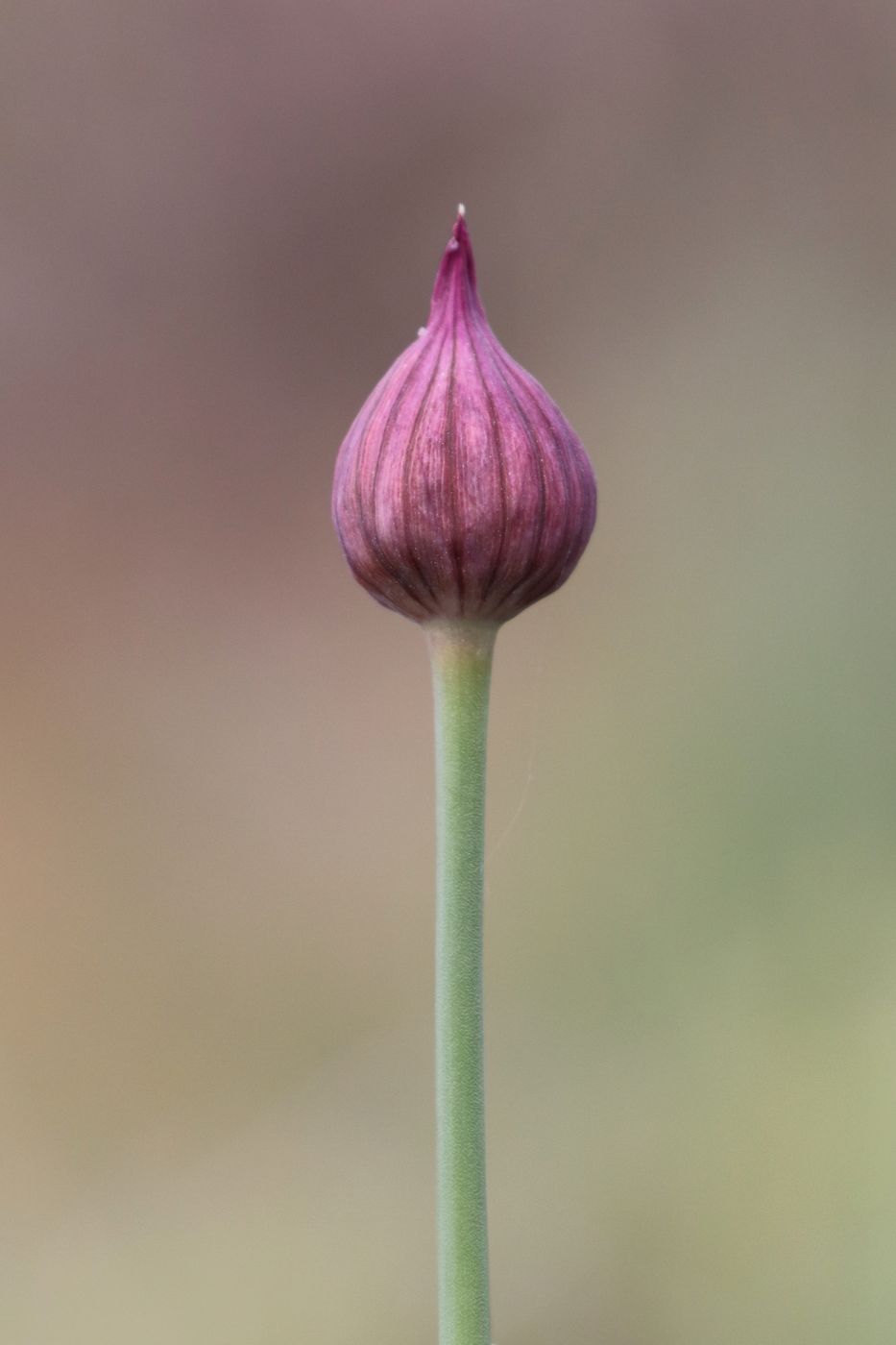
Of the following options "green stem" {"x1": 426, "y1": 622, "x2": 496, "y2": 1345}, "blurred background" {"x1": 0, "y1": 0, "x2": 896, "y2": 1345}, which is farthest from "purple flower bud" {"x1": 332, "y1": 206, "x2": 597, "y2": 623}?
"blurred background" {"x1": 0, "y1": 0, "x2": 896, "y2": 1345}

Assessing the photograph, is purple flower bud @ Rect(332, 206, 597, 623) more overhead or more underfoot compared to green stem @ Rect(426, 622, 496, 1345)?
more overhead

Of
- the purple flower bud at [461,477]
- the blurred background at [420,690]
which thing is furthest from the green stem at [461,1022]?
the blurred background at [420,690]

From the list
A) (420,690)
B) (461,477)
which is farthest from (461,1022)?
(420,690)

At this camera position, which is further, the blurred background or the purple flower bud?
the blurred background

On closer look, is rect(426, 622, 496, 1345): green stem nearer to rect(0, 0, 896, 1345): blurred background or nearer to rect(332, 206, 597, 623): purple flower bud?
rect(332, 206, 597, 623): purple flower bud

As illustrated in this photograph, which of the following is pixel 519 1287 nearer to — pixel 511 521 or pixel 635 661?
pixel 635 661

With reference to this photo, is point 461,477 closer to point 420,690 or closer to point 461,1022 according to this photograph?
point 461,1022

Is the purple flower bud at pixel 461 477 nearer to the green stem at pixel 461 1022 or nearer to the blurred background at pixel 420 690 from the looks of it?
the green stem at pixel 461 1022
